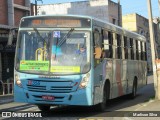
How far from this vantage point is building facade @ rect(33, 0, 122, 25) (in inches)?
1964

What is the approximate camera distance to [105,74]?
15.0 meters

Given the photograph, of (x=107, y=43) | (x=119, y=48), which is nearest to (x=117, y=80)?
(x=119, y=48)

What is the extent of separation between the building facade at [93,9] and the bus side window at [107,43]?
110ft

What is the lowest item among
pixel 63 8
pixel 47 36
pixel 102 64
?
pixel 102 64

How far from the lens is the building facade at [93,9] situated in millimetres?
49875

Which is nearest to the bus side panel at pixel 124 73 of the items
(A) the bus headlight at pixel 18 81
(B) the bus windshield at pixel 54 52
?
(B) the bus windshield at pixel 54 52

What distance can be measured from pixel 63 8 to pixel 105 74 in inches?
1466

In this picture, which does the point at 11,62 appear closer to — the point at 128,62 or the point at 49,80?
the point at 128,62

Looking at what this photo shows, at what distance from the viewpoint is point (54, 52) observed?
44.1ft

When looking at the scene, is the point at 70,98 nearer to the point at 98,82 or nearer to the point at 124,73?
the point at 98,82

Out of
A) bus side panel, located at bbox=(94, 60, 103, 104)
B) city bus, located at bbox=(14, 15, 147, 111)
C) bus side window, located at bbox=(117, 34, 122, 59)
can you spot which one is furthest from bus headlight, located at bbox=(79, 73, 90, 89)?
bus side window, located at bbox=(117, 34, 122, 59)

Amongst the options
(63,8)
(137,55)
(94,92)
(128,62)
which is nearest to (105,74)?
(94,92)

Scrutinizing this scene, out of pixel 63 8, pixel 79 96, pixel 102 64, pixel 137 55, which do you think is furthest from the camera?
pixel 63 8

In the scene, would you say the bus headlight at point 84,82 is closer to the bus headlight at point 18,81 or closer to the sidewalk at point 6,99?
the bus headlight at point 18,81
